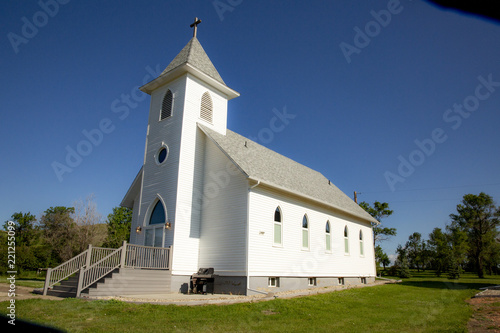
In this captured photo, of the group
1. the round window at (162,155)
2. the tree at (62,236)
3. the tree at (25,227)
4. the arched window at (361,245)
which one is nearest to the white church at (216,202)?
the round window at (162,155)

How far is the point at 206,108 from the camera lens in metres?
18.9

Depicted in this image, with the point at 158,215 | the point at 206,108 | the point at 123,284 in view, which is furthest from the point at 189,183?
the point at 123,284

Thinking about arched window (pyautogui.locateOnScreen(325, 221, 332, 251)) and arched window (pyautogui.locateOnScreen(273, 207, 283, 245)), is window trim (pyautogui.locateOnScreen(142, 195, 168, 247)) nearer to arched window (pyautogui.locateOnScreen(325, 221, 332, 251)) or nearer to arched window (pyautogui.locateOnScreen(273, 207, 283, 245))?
arched window (pyautogui.locateOnScreen(273, 207, 283, 245))

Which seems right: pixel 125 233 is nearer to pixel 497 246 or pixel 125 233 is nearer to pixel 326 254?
pixel 326 254

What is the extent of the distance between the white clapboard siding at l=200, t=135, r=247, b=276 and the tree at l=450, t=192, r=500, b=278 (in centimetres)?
4782

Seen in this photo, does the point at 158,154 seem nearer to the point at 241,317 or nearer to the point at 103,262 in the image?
the point at 103,262

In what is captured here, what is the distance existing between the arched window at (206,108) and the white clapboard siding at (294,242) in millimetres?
5413

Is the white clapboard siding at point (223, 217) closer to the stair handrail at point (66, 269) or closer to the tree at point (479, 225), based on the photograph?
the stair handrail at point (66, 269)

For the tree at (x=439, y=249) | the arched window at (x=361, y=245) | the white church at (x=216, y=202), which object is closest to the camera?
the white church at (x=216, y=202)

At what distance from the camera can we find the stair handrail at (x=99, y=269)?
1236 cm

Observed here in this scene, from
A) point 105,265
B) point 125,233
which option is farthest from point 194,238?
point 125,233

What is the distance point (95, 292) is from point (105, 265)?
3.94 feet

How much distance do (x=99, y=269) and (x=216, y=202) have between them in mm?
5961

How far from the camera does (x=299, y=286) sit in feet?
58.2
